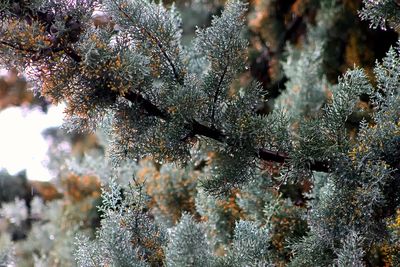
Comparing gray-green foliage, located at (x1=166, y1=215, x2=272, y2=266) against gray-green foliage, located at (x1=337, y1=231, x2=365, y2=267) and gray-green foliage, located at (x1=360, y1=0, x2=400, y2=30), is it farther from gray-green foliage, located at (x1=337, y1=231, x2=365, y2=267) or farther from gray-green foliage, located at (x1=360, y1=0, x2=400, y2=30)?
gray-green foliage, located at (x1=360, y1=0, x2=400, y2=30)

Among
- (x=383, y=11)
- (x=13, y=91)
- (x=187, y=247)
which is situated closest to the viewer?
(x=187, y=247)

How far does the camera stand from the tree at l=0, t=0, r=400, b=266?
1241mm

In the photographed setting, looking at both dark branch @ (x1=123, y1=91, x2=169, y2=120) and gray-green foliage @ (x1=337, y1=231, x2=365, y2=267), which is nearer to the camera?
gray-green foliage @ (x1=337, y1=231, x2=365, y2=267)

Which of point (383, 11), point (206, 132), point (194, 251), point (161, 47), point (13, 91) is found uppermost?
point (13, 91)

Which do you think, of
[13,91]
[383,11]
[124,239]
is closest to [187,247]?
[124,239]

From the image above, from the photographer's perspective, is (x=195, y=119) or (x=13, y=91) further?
(x=13, y=91)

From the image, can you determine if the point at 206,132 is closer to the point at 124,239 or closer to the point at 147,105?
the point at 147,105

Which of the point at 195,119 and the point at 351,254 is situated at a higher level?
the point at 195,119

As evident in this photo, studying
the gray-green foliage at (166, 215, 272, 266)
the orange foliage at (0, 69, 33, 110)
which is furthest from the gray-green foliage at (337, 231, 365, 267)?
the orange foliage at (0, 69, 33, 110)

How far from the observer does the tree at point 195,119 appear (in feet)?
4.07

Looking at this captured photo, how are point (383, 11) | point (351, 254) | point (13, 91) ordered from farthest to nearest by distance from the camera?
point (13, 91) → point (383, 11) → point (351, 254)

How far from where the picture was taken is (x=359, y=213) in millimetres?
1267

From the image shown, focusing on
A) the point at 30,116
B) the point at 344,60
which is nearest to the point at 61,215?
the point at 30,116

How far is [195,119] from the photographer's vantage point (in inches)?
53.9
